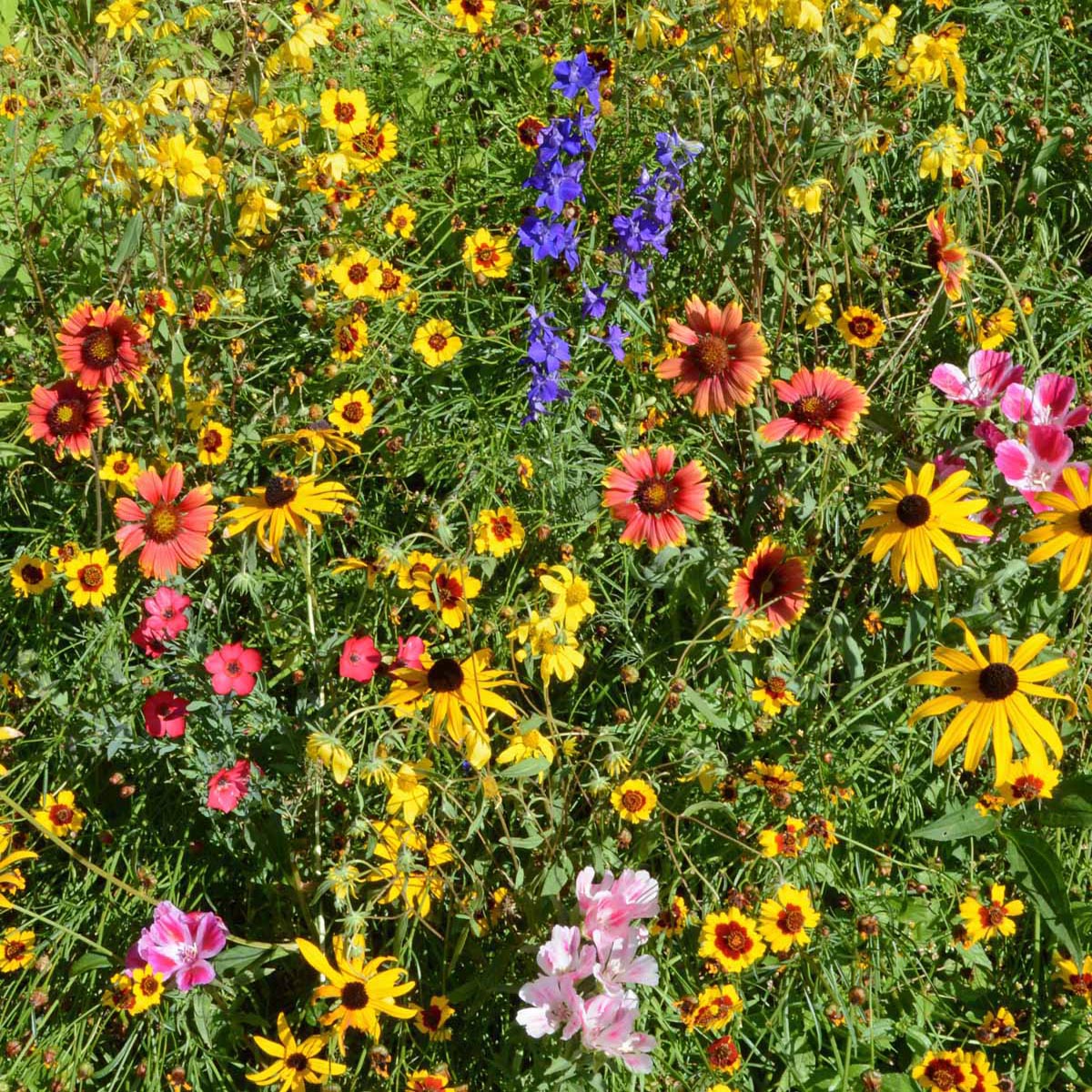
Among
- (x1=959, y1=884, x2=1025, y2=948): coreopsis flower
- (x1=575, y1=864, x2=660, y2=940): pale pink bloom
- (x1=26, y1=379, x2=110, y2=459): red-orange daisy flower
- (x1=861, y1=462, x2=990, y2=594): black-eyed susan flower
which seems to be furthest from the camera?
(x1=26, y1=379, x2=110, y2=459): red-orange daisy flower

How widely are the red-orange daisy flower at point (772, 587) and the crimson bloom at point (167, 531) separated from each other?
993 millimetres

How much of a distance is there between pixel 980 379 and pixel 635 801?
3.41 feet

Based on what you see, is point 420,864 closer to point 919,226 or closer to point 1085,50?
point 919,226

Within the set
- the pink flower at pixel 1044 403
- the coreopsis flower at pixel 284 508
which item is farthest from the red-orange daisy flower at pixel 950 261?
the coreopsis flower at pixel 284 508

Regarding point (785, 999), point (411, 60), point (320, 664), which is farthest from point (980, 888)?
point (411, 60)

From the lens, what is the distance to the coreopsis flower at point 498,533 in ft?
7.05

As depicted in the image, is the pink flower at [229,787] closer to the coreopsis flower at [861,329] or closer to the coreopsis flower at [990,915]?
the coreopsis flower at [990,915]

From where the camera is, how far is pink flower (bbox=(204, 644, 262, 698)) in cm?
205

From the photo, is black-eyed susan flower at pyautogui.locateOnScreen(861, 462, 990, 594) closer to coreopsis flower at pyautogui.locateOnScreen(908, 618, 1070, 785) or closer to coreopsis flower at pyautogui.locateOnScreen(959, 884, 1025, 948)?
coreopsis flower at pyautogui.locateOnScreen(908, 618, 1070, 785)

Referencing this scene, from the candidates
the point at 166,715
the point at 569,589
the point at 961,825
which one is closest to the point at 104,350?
the point at 166,715

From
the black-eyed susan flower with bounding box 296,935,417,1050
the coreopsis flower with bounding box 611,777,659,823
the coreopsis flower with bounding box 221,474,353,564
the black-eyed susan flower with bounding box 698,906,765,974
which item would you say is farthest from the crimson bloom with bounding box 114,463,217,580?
the black-eyed susan flower with bounding box 698,906,765,974

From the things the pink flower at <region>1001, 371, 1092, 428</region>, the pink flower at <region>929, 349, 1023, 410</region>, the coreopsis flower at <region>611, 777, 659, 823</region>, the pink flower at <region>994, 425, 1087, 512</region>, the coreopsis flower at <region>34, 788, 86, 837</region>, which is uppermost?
the pink flower at <region>929, 349, 1023, 410</region>

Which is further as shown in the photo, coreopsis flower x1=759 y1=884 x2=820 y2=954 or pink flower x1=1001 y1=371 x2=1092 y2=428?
pink flower x1=1001 y1=371 x2=1092 y2=428

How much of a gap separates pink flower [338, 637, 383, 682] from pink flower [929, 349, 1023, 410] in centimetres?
116
